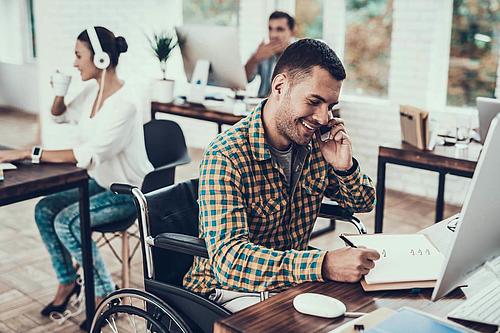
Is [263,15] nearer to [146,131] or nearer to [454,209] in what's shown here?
[454,209]

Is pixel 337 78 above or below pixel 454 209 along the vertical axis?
above

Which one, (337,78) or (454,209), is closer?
(337,78)

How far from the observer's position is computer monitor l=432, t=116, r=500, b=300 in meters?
1.05

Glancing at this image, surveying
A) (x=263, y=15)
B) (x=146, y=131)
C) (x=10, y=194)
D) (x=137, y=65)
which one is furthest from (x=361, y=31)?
(x=10, y=194)

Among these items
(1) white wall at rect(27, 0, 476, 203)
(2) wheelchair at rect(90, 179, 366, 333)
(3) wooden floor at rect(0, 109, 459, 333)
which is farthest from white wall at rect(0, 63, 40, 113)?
(2) wheelchair at rect(90, 179, 366, 333)

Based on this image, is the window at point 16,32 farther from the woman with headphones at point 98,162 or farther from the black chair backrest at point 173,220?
the black chair backrest at point 173,220

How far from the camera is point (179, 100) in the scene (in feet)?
14.5

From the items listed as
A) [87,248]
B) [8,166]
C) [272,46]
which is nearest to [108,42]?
[8,166]

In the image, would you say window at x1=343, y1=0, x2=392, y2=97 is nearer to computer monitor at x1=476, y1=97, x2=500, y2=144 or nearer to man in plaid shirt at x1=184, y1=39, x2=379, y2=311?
computer monitor at x1=476, y1=97, x2=500, y2=144

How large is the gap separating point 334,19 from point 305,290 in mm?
3991

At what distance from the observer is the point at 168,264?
1.81m

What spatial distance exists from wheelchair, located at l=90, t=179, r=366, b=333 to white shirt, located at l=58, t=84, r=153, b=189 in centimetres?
75

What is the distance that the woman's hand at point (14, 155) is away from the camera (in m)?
2.53

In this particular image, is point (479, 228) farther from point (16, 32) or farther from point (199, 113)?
point (16, 32)
